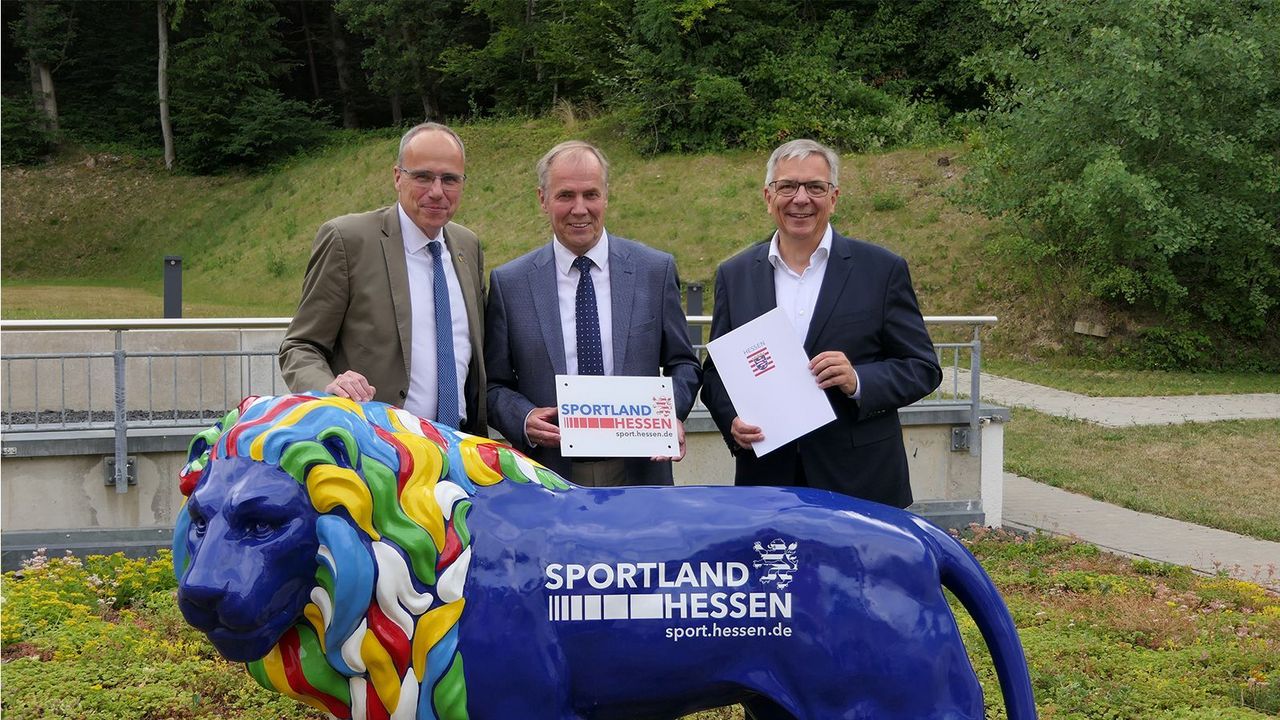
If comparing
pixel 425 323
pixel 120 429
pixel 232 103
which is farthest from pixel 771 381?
pixel 232 103

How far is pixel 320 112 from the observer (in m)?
44.6

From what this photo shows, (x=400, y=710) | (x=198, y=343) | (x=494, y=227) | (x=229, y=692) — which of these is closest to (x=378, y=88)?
(x=494, y=227)

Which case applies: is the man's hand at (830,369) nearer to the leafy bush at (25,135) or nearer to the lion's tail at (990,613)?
the lion's tail at (990,613)

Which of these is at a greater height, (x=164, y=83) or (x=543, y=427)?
(x=164, y=83)

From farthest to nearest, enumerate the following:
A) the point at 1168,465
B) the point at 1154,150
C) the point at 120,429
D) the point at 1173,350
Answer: the point at 1173,350 < the point at 1154,150 < the point at 1168,465 < the point at 120,429

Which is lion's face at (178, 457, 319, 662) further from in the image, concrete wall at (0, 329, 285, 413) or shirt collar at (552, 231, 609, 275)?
concrete wall at (0, 329, 285, 413)

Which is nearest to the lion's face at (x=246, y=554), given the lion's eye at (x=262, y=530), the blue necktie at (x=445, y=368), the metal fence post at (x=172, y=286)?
the lion's eye at (x=262, y=530)

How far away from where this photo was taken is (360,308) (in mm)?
3383

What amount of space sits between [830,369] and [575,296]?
2.86 ft

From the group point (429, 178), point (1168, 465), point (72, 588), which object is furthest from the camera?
point (1168, 465)

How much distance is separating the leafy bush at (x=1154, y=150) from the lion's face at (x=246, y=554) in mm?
16922

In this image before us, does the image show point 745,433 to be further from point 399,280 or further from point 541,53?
point 541,53

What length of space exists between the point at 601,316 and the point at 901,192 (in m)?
22.4

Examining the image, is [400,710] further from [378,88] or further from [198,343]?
[378,88]
